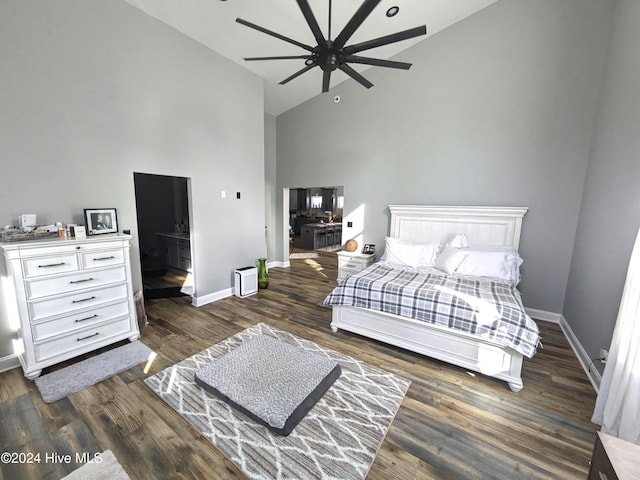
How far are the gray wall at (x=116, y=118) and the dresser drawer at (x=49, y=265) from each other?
20.1 inches

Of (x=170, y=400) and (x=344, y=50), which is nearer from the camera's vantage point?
(x=170, y=400)

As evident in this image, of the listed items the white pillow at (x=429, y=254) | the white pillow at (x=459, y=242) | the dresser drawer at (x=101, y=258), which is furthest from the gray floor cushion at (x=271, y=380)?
the white pillow at (x=459, y=242)

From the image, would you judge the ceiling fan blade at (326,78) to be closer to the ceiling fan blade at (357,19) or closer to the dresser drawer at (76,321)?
the ceiling fan blade at (357,19)

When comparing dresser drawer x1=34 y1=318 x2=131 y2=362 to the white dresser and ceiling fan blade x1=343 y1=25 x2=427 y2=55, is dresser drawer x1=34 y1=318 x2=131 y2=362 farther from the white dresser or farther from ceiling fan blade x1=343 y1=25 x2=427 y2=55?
ceiling fan blade x1=343 y1=25 x2=427 y2=55

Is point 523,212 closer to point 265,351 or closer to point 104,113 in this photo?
point 265,351

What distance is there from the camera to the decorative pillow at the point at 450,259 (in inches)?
129

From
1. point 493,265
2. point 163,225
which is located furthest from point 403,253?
point 163,225

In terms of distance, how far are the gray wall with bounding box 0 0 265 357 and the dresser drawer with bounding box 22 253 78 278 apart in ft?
1.68

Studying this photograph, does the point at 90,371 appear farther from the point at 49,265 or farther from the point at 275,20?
the point at 275,20

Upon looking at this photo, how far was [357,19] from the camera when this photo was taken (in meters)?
1.70

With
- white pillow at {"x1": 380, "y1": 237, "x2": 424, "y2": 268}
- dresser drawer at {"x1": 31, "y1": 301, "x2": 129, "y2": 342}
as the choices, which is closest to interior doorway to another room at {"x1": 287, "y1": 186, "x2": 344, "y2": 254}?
white pillow at {"x1": 380, "y1": 237, "x2": 424, "y2": 268}

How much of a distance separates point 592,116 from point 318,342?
4198 millimetres

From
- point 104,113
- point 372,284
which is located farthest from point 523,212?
point 104,113

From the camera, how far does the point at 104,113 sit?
8.84 feet
